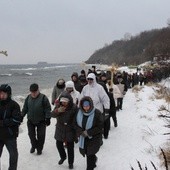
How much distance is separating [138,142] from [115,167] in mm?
A: 1896

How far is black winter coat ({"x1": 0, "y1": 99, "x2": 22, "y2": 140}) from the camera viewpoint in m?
6.43

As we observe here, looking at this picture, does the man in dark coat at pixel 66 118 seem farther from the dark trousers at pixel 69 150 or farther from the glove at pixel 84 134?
the glove at pixel 84 134

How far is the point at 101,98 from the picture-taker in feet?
29.5

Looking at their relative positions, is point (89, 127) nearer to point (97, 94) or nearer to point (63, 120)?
point (63, 120)

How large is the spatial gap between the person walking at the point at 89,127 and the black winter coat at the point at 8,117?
1062 mm

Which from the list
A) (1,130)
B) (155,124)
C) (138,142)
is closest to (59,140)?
(1,130)

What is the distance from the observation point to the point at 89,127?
6.81 metres

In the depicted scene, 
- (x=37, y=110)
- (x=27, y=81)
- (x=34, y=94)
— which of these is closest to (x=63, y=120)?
(x=37, y=110)

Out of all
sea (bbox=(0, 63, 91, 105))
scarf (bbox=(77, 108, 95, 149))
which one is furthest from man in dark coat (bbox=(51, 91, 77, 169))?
sea (bbox=(0, 63, 91, 105))

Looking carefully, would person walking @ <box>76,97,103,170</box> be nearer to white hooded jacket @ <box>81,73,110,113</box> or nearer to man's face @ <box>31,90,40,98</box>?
man's face @ <box>31,90,40,98</box>

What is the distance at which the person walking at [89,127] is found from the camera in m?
Answer: 6.79

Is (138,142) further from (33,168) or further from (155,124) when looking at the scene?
(33,168)

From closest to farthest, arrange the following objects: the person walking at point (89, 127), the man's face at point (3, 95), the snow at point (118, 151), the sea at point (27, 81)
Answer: the man's face at point (3, 95) < the person walking at point (89, 127) < the snow at point (118, 151) < the sea at point (27, 81)

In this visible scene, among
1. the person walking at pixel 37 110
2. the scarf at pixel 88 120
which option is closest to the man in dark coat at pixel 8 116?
the scarf at pixel 88 120
